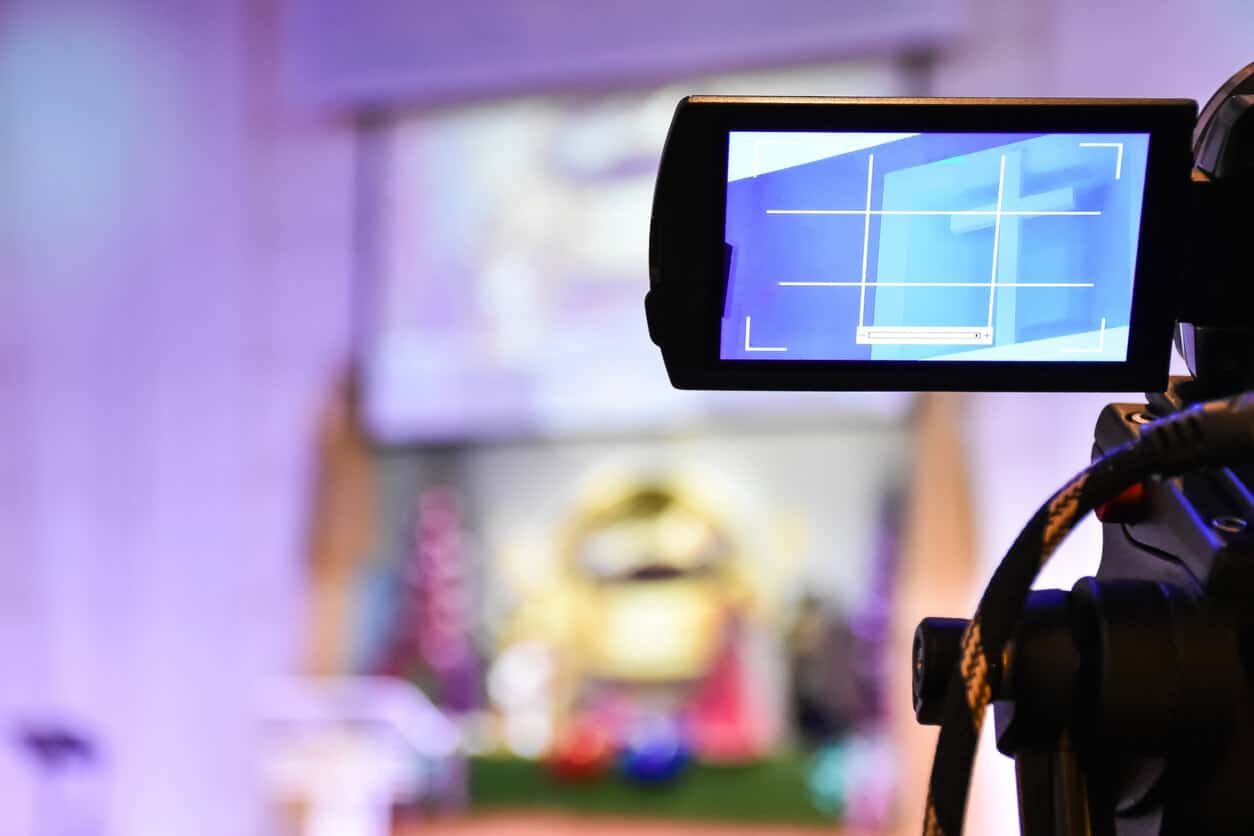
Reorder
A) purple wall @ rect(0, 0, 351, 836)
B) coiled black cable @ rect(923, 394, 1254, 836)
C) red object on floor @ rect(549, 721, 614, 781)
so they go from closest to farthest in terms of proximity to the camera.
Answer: coiled black cable @ rect(923, 394, 1254, 836) < red object on floor @ rect(549, 721, 614, 781) < purple wall @ rect(0, 0, 351, 836)

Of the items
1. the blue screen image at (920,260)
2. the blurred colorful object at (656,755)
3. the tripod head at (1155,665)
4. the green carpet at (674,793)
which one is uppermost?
the blue screen image at (920,260)

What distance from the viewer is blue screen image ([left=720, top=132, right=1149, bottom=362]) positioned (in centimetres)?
41

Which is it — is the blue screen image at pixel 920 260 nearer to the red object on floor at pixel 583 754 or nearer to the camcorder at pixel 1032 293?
the camcorder at pixel 1032 293

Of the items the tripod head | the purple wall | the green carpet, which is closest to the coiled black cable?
the tripod head

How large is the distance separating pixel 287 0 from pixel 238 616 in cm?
A: 164

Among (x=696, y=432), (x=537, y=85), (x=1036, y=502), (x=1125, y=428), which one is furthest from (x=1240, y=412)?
(x=537, y=85)

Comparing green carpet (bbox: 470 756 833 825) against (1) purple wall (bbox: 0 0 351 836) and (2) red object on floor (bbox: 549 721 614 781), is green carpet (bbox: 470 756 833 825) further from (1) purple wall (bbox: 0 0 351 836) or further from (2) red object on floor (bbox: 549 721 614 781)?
(1) purple wall (bbox: 0 0 351 836)

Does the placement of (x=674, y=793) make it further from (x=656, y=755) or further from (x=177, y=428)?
(x=177, y=428)

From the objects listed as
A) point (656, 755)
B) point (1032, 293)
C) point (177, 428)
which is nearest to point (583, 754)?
point (656, 755)

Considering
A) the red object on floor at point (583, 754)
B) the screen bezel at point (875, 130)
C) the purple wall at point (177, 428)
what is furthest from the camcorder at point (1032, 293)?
the purple wall at point (177, 428)

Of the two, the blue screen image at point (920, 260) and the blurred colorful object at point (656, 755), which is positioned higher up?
the blue screen image at point (920, 260)

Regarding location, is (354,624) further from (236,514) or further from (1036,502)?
(1036,502)

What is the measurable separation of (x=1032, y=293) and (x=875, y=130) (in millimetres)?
80

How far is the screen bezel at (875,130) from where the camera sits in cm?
40
